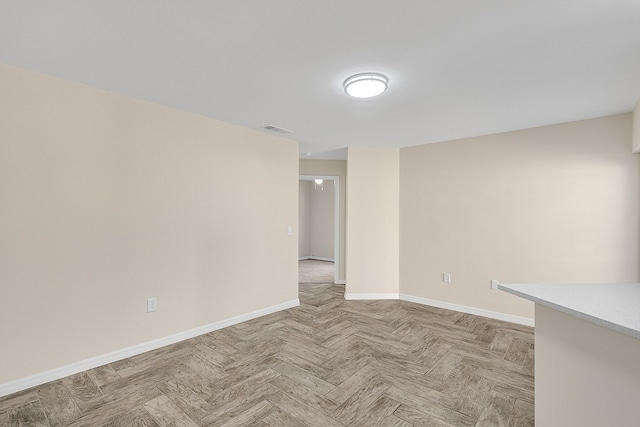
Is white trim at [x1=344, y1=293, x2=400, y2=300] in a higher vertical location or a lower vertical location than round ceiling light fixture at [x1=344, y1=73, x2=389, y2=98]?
lower

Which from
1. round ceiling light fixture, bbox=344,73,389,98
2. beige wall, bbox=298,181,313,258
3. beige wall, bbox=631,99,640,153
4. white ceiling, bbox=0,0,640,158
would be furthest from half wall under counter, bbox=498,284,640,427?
beige wall, bbox=298,181,313,258

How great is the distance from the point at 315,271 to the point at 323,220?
80.4 inches

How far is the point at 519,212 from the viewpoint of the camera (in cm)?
362

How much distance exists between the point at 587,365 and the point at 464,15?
1.80m

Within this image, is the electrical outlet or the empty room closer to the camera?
the empty room

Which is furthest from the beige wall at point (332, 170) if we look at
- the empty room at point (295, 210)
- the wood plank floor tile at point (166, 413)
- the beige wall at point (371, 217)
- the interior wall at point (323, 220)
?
the wood plank floor tile at point (166, 413)

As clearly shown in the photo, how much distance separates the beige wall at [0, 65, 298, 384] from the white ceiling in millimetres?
283

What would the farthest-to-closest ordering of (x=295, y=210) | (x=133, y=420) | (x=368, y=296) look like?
(x=368, y=296) < (x=295, y=210) < (x=133, y=420)

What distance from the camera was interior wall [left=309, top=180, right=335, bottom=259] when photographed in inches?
333

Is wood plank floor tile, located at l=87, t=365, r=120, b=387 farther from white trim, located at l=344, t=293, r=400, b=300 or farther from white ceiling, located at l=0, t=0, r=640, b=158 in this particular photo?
white trim, located at l=344, t=293, r=400, b=300

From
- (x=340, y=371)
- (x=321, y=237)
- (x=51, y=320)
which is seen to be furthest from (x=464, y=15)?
(x=321, y=237)

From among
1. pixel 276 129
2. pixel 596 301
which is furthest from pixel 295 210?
pixel 596 301

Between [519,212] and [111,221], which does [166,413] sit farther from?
[519,212]

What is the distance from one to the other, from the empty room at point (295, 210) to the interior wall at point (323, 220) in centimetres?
412
